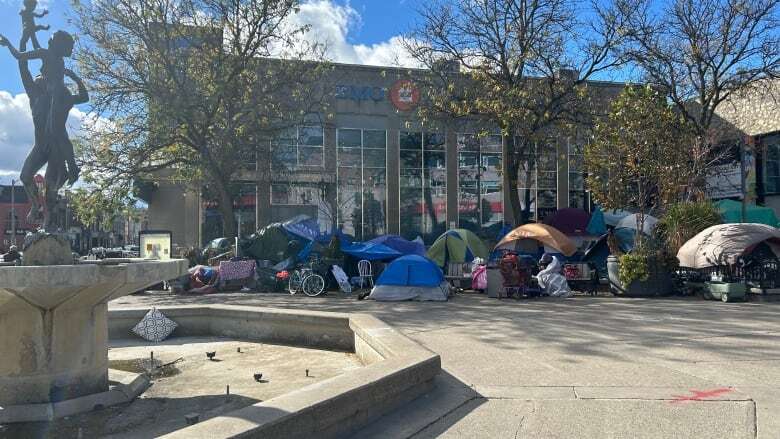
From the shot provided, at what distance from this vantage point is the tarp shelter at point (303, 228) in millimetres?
22125

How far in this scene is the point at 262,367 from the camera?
729 centimetres

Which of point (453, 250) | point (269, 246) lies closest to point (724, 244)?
point (453, 250)

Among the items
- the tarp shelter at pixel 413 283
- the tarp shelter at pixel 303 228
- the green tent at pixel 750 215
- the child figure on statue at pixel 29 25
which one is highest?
the child figure on statue at pixel 29 25

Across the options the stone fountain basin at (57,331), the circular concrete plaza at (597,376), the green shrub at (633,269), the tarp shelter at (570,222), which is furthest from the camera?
the tarp shelter at (570,222)

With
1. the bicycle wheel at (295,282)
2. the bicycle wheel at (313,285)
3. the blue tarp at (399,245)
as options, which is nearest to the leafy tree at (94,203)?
the bicycle wheel at (295,282)

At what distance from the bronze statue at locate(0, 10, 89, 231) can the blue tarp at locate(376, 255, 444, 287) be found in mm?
9568

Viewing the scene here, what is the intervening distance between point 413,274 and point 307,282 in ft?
12.9

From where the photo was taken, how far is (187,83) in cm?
2027

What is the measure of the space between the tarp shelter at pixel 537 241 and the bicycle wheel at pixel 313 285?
691cm

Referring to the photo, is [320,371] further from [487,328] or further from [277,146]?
[277,146]

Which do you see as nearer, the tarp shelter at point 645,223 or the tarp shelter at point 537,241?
the tarp shelter at point 537,241

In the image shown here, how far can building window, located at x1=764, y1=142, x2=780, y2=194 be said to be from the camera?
35362mm

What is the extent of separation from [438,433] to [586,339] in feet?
16.0

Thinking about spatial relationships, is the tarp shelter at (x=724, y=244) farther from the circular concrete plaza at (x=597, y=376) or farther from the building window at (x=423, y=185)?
the building window at (x=423, y=185)
